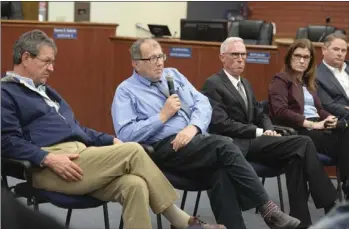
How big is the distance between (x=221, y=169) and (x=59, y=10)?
21.7 feet

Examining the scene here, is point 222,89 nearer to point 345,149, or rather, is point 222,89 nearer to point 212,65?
point 345,149

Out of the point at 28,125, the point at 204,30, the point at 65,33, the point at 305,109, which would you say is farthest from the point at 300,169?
the point at 65,33

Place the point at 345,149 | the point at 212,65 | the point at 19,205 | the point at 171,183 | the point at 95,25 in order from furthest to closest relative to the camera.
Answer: the point at 95,25
the point at 212,65
the point at 345,149
the point at 171,183
the point at 19,205

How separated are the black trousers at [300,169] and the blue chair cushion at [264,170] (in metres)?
0.04

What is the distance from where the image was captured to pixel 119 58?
5824mm

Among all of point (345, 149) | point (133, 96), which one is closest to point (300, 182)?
point (345, 149)

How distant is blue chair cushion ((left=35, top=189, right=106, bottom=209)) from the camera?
2752 mm

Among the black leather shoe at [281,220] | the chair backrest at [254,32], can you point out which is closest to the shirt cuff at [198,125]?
the black leather shoe at [281,220]

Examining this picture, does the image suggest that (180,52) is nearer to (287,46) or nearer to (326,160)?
(287,46)

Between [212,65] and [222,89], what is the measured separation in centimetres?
187

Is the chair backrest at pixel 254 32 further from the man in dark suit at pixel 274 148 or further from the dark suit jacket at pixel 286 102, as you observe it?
the man in dark suit at pixel 274 148

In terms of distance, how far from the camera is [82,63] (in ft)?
19.5

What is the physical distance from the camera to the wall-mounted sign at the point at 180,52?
5543 millimetres

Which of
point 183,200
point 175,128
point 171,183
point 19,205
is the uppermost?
point 19,205
